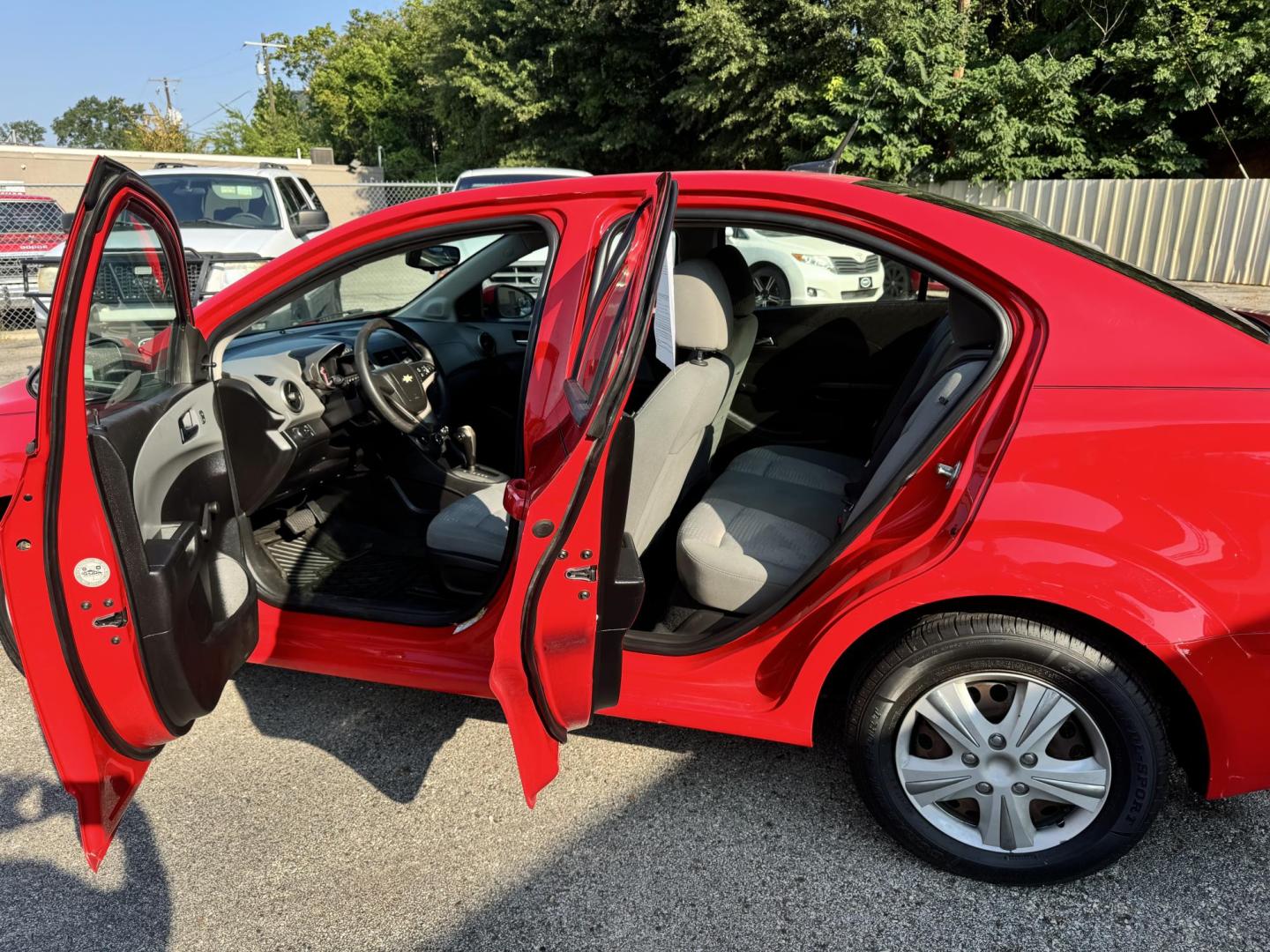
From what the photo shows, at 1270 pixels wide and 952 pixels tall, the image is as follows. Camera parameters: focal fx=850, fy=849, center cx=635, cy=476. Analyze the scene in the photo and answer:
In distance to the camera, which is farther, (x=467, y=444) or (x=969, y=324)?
(x=467, y=444)

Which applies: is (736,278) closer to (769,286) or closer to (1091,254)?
(1091,254)

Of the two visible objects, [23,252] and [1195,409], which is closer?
[1195,409]

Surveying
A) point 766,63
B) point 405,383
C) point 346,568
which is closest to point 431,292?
point 405,383

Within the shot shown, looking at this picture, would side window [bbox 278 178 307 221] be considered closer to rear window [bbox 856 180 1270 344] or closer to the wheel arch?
rear window [bbox 856 180 1270 344]

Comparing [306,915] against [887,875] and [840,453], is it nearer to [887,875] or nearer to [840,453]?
[887,875]

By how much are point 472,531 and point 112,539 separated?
960 millimetres

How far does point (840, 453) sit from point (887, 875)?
5.40 feet

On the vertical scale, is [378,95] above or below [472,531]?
above

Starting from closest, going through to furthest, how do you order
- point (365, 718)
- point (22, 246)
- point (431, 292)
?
point (365, 718) → point (431, 292) → point (22, 246)

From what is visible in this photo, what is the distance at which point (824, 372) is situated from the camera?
11.1 feet

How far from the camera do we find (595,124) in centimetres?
1822

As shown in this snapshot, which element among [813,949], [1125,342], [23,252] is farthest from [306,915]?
[23,252]

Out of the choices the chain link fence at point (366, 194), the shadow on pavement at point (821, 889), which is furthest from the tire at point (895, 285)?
the chain link fence at point (366, 194)

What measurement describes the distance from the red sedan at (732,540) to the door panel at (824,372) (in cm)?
87
